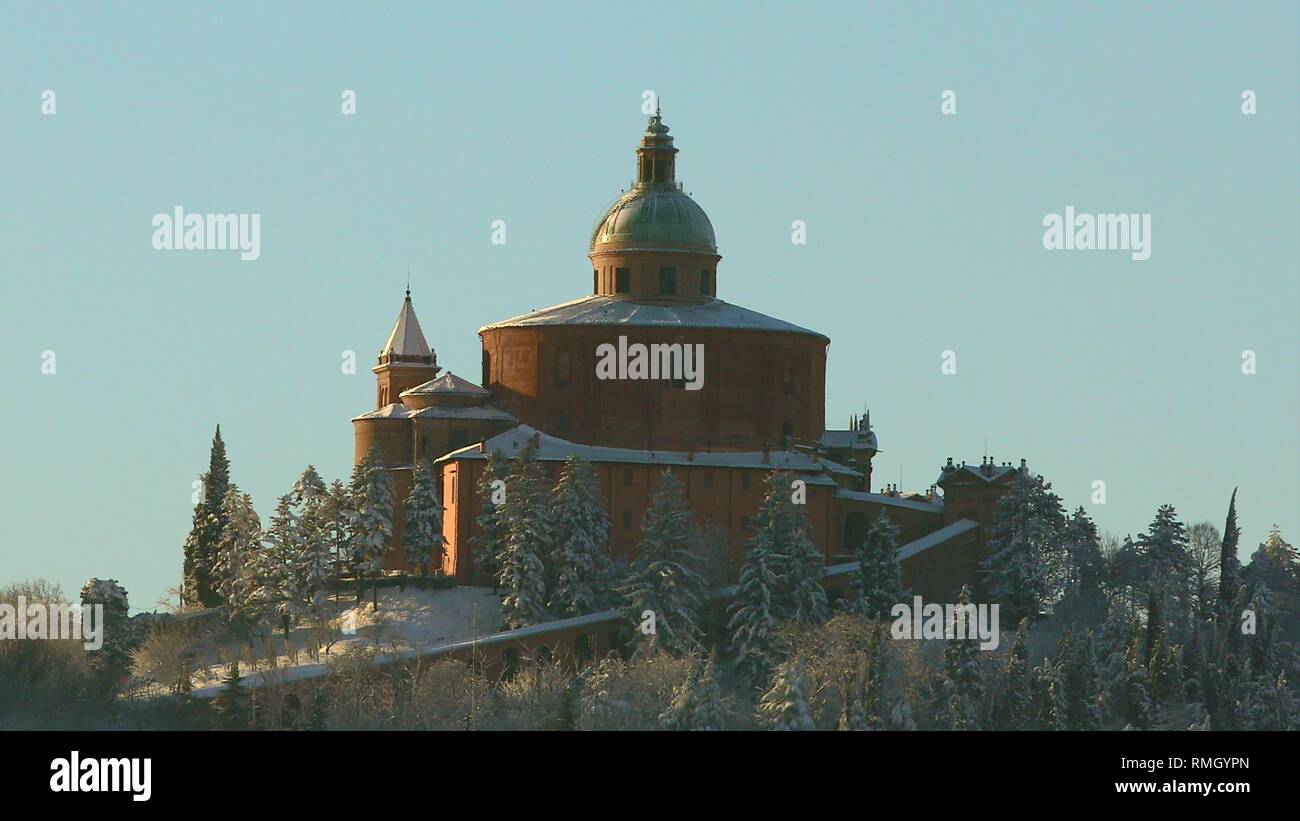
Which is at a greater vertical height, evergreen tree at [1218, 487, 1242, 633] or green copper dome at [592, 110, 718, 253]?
green copper dome at [592, 110, 718, 253]

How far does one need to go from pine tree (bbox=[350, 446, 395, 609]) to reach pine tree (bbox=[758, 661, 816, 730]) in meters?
18.6

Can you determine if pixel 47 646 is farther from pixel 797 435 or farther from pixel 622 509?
pixel 797 435

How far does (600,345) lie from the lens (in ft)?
413

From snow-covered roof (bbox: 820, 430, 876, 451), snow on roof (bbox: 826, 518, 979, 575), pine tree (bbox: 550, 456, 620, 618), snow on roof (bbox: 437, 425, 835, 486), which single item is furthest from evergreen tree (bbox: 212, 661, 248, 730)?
snow-covered roof (bbox: 820, 430, 876, 451)

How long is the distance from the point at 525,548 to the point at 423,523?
6696 millimetres

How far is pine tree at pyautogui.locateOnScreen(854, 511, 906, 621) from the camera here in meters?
118

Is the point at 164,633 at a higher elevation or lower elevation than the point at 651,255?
lower

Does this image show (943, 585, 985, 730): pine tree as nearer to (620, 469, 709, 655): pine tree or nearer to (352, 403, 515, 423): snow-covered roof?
(620, 469, 709, 655): pine tree

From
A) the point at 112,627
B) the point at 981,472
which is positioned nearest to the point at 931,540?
the point at 981,472

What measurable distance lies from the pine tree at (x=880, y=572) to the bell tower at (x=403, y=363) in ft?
61.9

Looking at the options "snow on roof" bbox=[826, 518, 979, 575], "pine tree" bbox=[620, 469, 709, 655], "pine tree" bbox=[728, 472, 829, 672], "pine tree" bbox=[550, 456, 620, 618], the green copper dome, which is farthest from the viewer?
the green copper dome
